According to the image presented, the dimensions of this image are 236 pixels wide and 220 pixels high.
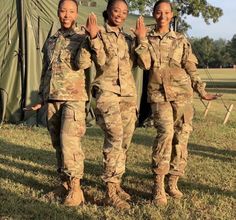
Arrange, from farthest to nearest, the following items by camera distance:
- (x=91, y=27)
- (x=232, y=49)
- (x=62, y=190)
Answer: (x=232, y=49)
(x=62, y=190)
(x=91, y=27)

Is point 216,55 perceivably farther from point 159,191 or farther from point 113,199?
point 113,199

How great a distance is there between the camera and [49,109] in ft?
15.0

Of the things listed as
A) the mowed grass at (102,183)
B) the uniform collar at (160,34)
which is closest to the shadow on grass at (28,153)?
the mowed grass at (102,183)

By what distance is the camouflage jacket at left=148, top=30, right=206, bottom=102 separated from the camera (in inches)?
178

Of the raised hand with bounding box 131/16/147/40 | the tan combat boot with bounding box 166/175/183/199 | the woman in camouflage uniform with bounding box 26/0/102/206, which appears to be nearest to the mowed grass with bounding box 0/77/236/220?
the tan combat boot with bounding box 166/175/183/199

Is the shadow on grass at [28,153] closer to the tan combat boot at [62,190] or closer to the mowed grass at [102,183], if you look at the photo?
the mowed grass at [102,183]

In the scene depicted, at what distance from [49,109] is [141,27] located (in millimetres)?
1107

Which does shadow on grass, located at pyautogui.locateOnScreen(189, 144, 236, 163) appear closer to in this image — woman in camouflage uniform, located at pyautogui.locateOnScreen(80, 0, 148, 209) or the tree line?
woman in camouflage uniform, located at pyautogui.locateOnScreen(80, 0, 148, 209)

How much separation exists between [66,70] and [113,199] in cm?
121

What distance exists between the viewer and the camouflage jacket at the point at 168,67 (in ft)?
14.8

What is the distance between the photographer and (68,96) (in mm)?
4465

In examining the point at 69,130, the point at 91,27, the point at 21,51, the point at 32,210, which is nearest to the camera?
the point at 91,27

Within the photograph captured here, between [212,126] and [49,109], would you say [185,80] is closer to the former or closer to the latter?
[49,109]

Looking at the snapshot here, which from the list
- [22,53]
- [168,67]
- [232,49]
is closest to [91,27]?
[168,67]
